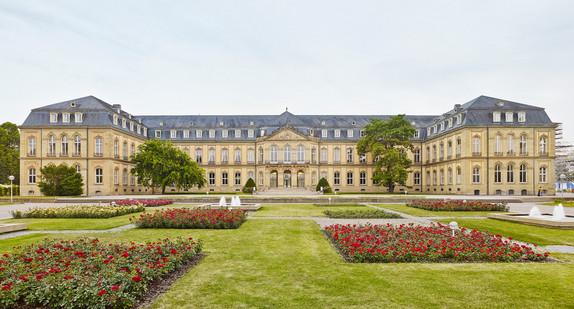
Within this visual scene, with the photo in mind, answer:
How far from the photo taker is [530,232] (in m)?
14.5

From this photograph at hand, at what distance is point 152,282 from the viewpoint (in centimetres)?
736

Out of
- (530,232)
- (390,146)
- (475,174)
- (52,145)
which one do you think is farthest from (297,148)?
(530,232)

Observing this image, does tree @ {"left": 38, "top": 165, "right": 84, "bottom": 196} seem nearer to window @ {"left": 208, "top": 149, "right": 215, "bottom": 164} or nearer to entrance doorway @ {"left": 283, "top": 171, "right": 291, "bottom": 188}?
window @ {"left": 208, "top": 149, "right": 215, "bottom": 164}

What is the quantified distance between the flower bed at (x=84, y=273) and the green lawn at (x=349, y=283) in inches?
23.2

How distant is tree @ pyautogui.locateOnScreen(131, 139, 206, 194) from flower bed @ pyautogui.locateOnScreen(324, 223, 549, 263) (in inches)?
1432

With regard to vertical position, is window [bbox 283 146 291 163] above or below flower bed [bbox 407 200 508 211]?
above

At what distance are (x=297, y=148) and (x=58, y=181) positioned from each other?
3253 centimetres

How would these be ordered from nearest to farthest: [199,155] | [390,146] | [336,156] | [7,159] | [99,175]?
[99,175], [390,146], [7,159], [336,156], [199,155]

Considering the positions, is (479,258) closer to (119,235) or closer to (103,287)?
(103,287)

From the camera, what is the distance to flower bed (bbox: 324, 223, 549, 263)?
945 centimetres

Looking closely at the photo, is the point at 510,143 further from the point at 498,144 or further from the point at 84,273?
the point at 84,273

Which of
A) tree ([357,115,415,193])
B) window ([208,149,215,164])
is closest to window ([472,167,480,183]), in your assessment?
tree ([357,115,415,193])

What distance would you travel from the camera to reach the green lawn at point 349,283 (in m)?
6.28

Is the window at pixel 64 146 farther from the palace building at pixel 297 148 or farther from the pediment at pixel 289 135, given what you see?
the pediment at pixel 289 135
